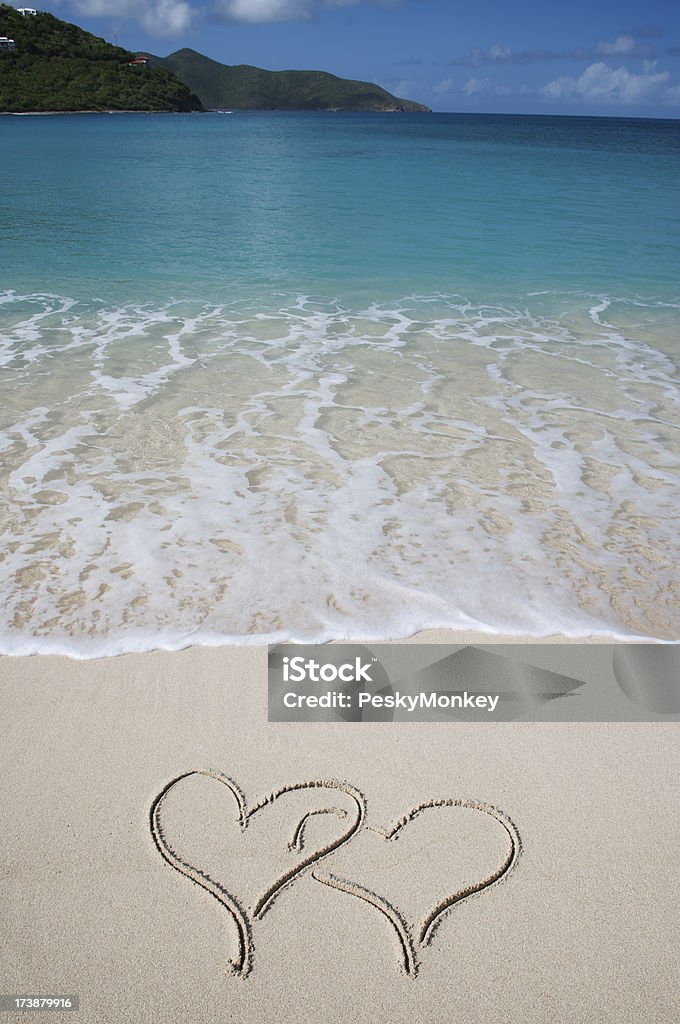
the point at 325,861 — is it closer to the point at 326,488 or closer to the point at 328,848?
the point at 328,848

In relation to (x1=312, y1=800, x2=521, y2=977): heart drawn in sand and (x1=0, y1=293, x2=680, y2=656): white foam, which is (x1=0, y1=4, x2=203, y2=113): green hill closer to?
(x1=0, y1=293, x2=680, y2=656): white foam

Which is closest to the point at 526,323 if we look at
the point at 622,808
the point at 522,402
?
the point at 522,402

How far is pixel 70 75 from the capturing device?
88.2 m

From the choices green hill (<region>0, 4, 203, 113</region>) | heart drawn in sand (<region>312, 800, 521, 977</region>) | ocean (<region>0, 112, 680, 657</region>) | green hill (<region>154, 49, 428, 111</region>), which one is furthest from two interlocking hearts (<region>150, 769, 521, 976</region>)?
green hill (<region>154, 49, 428, 111</region>)

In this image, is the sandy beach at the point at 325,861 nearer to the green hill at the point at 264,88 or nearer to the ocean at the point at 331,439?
the ocean at the point at 331,439

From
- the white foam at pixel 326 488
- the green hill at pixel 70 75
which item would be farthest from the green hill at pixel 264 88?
the white foam at pixel 326 488

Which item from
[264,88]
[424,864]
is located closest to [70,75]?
[264,88]

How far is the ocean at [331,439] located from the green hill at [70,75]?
83.4 metres

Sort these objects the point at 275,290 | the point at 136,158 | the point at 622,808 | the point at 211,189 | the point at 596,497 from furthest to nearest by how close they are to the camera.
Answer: the point at 136,158 → the point at 211,189 → the point at 275,290 → the point at 596,497 → the point at 622,808

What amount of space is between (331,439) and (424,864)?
3.46 meters

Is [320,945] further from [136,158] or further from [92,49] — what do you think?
[92,49]

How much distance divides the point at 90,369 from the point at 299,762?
5.13 metres

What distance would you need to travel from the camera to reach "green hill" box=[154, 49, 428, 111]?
6727 inches

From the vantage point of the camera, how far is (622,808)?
2354mm
